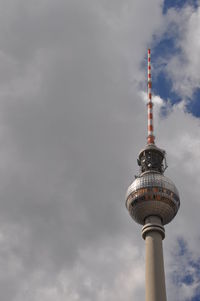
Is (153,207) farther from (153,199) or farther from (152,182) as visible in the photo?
(152,182)

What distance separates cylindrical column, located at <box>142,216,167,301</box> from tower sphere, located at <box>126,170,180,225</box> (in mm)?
1888

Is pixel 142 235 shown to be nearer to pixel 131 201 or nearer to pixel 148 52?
pixel 131 201

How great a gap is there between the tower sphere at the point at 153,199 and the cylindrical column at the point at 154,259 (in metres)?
1.89

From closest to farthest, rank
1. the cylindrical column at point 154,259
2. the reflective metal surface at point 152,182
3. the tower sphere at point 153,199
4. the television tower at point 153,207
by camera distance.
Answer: the cylindrical column at point 154,259
the television tower at point 153,207
the tower sphere at point 153,199
the reflective metal surface at point 152,182

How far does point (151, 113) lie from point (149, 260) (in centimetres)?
3790

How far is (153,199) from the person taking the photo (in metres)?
100

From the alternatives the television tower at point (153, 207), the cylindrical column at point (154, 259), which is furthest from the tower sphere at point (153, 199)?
the cylindrical column at point (154, 259)

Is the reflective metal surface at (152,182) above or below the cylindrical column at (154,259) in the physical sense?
above

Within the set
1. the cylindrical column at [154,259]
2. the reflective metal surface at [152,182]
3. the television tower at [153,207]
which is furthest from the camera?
the reflective metal surface at [152,182]

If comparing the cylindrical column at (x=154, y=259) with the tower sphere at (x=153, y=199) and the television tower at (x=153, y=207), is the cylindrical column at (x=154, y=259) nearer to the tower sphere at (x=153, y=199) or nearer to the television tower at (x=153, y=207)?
the television tower at (x=153, y=207)

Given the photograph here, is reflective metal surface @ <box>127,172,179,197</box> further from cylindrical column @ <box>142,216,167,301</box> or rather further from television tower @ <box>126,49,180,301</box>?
cylindrical column @ <box>142,216,167,301</box>

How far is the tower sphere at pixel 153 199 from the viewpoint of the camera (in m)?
100

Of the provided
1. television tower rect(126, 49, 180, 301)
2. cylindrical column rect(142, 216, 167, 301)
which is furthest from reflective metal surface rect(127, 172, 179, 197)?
cylindrical column rect(142, 216, 167, 301)

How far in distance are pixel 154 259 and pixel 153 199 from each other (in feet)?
41.9
